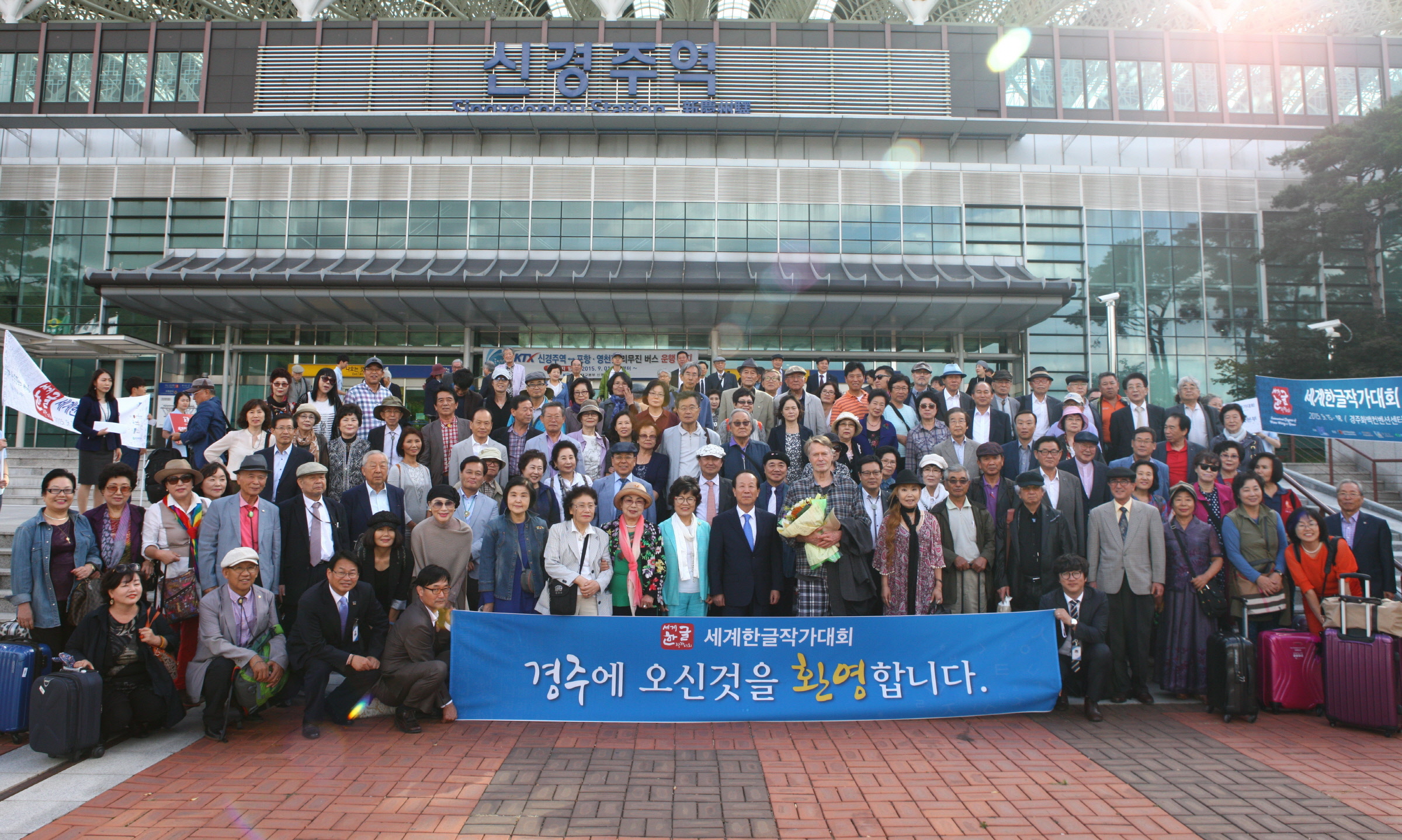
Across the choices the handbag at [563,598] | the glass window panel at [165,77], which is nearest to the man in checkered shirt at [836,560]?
the handbag at [563,598]

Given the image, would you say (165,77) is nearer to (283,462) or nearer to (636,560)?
(283,462)

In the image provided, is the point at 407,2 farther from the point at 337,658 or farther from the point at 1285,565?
the point at 1285,565

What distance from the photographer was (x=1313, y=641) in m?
5.60

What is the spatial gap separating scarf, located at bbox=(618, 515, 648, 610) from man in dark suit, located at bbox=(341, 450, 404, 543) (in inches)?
72.5

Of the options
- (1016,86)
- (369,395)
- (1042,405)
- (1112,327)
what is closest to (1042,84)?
(1016,86)

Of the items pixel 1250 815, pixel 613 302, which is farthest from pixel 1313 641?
pixel 613 302

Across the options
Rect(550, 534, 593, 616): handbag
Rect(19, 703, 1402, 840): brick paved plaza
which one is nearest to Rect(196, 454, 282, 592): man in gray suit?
Rect(19, 703, 1402, 840): brick paved plaza

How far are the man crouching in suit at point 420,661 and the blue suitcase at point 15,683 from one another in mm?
2144

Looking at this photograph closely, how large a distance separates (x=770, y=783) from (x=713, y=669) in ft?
3.45

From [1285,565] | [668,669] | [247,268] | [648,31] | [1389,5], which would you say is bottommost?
[668,669]

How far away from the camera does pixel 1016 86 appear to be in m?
22.0

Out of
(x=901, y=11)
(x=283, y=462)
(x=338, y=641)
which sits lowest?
(x=338, y=641)

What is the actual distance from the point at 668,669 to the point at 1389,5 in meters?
37.8

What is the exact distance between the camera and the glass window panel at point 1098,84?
22.2 metres
